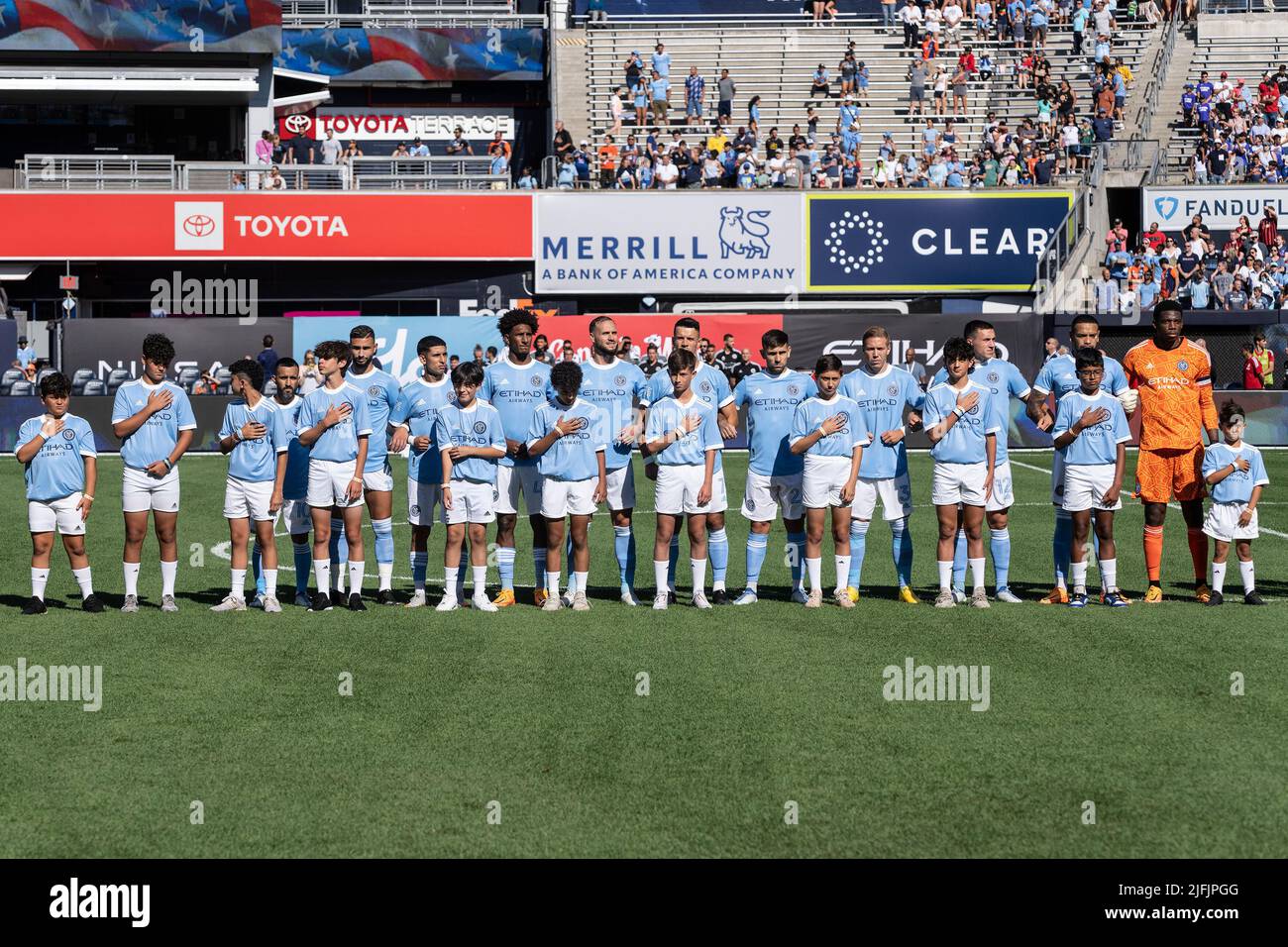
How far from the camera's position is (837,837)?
7.10 meters

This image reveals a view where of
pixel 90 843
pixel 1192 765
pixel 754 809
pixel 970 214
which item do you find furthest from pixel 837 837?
pixel 970 214

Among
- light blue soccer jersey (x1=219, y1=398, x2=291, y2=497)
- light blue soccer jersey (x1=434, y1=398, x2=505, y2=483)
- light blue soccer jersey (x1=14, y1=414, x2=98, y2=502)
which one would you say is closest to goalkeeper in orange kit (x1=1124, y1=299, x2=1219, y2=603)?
light blue soccer jersey (x1=434, y1=398, x2=505, y2=483)

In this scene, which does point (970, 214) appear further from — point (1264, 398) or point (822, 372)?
point (822, 372)

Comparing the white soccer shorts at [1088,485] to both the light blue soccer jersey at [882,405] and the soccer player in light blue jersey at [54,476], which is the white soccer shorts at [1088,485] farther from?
the soccer player in light blue jersey at [54,476]

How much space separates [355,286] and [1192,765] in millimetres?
34423

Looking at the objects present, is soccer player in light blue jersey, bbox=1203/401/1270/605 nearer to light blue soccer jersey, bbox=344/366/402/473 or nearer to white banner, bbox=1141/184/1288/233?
light blue soccer jersey, bbox=344/366/402/473

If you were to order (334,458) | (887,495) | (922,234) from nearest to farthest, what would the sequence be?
(334,458)
(887,495)
(922,234)

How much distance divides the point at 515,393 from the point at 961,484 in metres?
3.80

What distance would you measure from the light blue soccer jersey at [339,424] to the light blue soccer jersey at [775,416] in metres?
3.17

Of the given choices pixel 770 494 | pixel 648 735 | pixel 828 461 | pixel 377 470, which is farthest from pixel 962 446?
pixel 648 735

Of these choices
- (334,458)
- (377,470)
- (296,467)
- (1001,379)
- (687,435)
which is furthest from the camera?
(1001,379)

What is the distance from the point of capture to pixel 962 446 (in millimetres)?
13836

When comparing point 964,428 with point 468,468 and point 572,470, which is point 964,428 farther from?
point 468,468

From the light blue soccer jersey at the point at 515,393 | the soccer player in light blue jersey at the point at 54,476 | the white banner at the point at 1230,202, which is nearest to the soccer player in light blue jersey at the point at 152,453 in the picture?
the soccer player in light blue jersey at the point at 54,476
